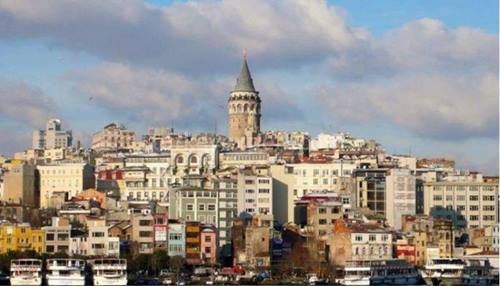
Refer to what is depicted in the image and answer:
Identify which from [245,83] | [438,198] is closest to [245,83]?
[245,83]

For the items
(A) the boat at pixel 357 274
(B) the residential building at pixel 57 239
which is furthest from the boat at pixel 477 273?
(B) the residential building at pixel 57 239

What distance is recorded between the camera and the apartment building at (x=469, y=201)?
67844mm

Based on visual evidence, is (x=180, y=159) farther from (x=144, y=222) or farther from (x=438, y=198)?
(x=144, y=222)

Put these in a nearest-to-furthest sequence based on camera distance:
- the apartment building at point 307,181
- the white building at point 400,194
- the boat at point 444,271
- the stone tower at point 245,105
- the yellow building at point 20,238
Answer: the boat at point 444,271 → the yellow building at point 20,238 → the white building at point 400,194 → the apartment building at point 307,181 → the stone tower at point 245,105

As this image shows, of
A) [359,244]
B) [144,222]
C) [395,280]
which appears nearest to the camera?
[395,280]

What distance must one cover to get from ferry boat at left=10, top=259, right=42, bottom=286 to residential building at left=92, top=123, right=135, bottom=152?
214 ft

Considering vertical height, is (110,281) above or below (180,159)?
below

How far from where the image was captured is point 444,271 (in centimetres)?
5309

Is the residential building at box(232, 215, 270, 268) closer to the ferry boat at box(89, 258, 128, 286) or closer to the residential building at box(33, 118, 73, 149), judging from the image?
the ferry boat at box(89, 258, 128, 286)

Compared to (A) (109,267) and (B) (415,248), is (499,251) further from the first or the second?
(A) (109,267)

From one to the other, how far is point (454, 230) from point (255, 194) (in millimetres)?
8347

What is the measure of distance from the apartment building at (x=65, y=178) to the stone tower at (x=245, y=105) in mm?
23547

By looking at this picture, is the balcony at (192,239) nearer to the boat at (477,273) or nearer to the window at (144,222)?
the window at (144,222)

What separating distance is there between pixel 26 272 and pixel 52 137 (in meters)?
78.6
